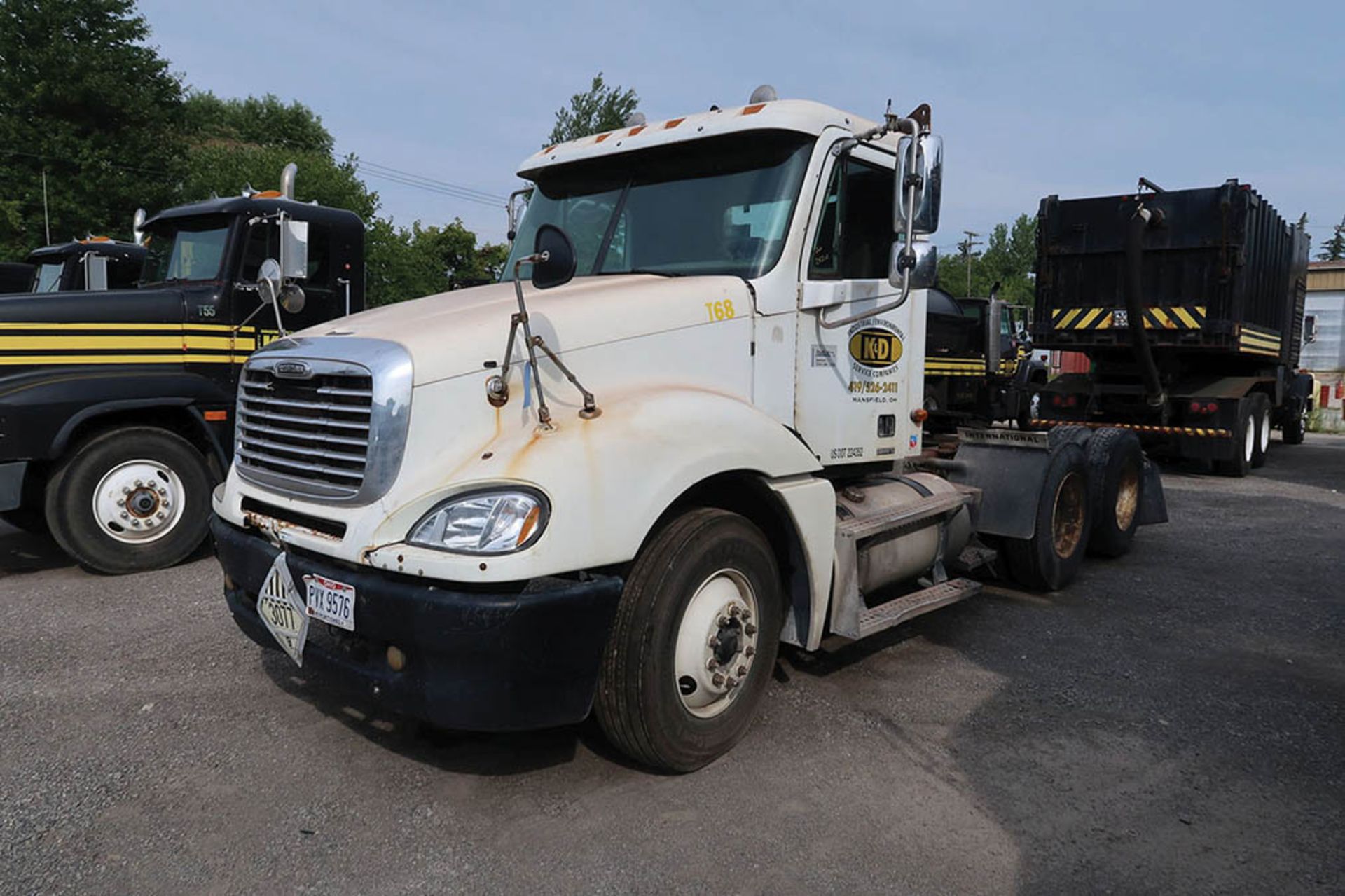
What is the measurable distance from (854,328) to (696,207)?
1003 millimetres

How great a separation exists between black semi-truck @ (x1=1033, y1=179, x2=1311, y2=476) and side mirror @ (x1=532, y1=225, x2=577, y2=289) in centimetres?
1017

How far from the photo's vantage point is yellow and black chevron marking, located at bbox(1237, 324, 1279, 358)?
12023 mm

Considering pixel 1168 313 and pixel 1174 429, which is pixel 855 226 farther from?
pixel 1174 429

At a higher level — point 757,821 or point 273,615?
point 273,615

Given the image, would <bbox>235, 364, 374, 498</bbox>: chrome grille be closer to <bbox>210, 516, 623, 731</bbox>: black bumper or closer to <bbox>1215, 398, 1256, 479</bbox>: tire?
<bbox>210, 516, 623, 731</bbox>: black bumper

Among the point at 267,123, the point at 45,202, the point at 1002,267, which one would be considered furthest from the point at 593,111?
the point at 1002,267

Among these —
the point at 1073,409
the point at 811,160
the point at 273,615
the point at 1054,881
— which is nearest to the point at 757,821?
the point at 1054,881

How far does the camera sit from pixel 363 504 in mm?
3078

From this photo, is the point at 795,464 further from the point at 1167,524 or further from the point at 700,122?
the point at 1167,524

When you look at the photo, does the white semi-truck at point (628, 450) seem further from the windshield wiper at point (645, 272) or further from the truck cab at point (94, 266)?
the truck cab at point (94, 266)

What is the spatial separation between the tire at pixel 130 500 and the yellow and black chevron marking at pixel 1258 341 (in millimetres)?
12181

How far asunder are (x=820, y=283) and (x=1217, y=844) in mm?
2670

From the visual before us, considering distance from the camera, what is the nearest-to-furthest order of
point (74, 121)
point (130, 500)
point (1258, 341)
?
point (130, 500)
point (1258, 341)
point (74, 121)

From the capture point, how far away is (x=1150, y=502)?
294 inches
